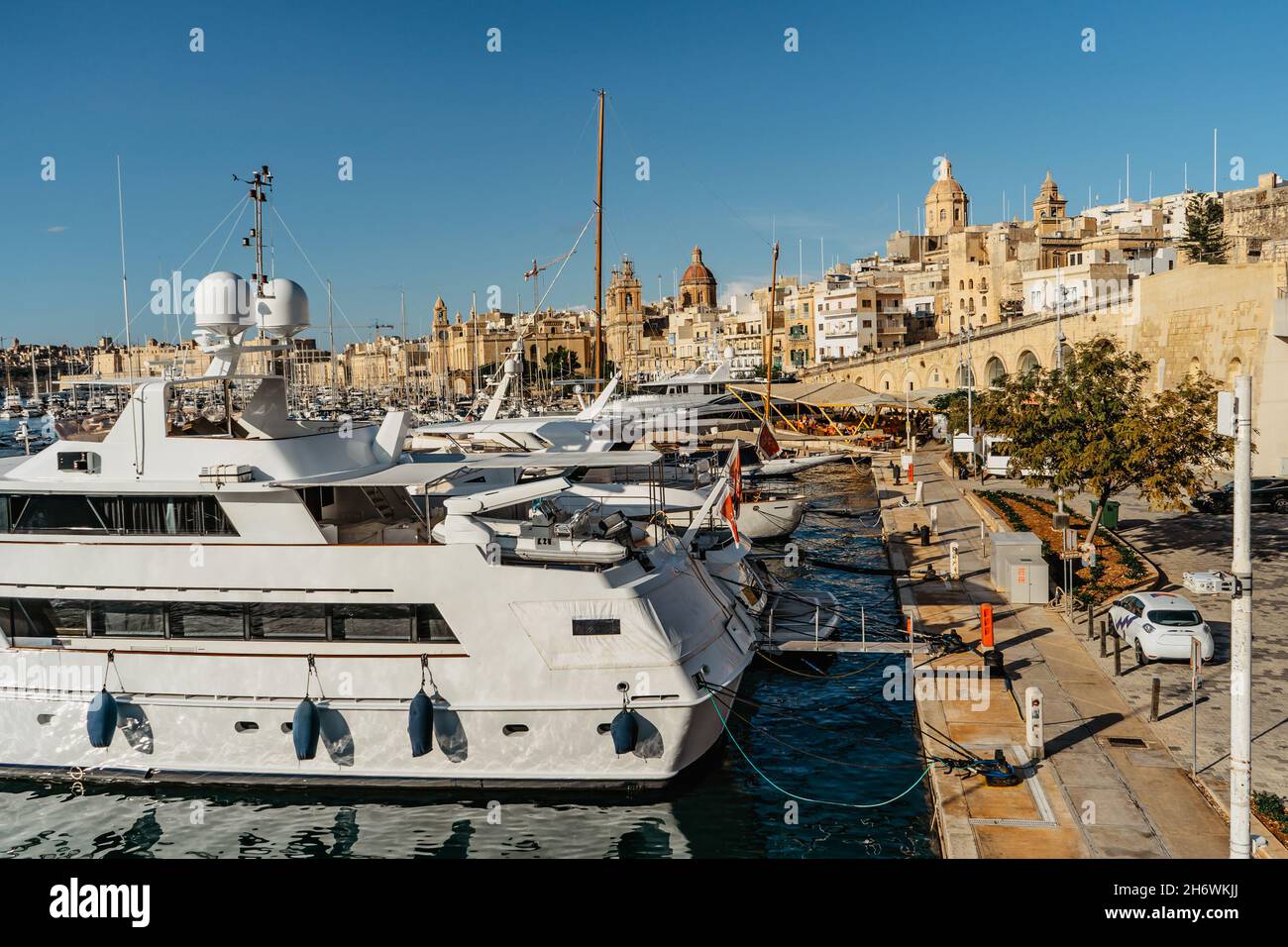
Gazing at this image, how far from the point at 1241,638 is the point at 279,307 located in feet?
45.4

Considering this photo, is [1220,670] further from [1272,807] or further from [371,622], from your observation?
[371,622]

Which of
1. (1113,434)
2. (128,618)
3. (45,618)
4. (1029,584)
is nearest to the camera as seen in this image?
(128,618)

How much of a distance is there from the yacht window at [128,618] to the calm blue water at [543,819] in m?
2.50

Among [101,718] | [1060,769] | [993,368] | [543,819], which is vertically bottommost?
[543,819]

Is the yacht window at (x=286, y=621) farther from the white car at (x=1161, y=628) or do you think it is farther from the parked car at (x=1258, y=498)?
the parked car at (x=1258, y=498)

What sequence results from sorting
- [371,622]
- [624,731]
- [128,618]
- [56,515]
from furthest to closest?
[56,515] → [128,618] → [371,622] → [624,731]

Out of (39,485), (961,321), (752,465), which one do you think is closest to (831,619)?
(39,485)

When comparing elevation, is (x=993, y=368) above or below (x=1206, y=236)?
below

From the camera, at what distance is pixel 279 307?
53.0 feet

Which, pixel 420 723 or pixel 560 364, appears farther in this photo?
pixel 560 364

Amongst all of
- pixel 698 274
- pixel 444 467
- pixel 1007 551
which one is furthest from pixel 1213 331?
pixel 698 274

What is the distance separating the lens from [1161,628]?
55.3 ft

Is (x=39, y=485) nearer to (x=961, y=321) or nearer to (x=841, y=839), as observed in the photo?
(x=841, y=839)
